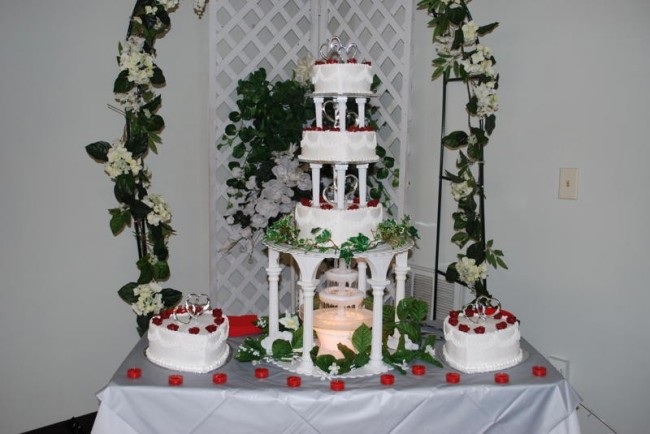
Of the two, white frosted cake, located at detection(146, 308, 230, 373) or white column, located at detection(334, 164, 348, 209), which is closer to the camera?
white frosted cake, located at detection(146, 308, 230, 373)

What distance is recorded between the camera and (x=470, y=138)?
9.23 ft

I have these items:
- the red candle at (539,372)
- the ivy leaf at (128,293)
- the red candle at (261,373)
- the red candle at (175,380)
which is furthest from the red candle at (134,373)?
the red candle at (539,372)

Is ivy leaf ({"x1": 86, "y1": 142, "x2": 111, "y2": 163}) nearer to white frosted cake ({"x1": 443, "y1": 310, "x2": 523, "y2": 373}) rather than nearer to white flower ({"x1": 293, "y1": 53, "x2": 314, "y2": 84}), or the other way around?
white flower ({"x1": 293, "y1": 53, "x2": 314, "y2": 84})

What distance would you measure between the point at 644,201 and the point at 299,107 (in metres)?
1.53

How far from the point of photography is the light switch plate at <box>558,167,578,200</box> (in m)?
2.66

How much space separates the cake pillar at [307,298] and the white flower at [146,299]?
784 mm

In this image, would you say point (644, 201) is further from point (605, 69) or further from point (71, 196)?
point (71, 196)

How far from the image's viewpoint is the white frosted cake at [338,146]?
224 centimetres

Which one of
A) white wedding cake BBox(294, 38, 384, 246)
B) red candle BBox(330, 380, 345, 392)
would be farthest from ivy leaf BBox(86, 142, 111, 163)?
red candle BBox(330, 380, 345, 392)

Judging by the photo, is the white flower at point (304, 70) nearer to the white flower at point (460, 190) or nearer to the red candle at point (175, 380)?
the white flower at point (460, 190)

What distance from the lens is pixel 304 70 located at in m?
3.12

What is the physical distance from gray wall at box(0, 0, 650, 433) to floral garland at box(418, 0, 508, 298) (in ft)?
0.42

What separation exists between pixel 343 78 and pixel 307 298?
739 millimetres

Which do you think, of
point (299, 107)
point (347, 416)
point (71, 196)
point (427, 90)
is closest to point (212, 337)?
point (347, 416)
